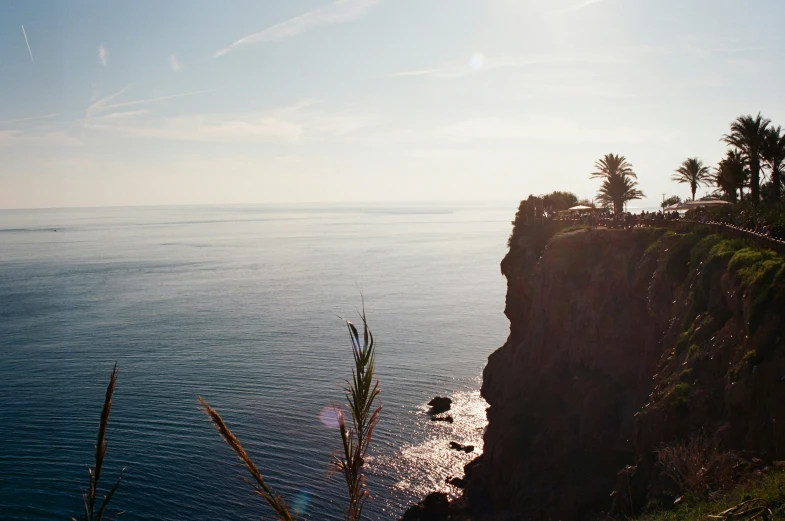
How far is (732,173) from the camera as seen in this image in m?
62.8

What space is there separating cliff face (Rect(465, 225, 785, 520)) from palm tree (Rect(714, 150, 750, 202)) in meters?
19.9

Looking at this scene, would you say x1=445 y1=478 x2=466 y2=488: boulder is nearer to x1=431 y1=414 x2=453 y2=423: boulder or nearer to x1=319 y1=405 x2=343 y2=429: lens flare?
x1=431 y1=414 x2=453 y2=423: boulder

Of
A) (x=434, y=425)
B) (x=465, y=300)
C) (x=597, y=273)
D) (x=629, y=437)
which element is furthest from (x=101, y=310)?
(x=629, y=437)

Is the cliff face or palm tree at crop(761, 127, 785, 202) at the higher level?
palm tree at crop(761, 127, 785, 202)

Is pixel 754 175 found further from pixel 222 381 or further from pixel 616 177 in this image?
pixel 222 381

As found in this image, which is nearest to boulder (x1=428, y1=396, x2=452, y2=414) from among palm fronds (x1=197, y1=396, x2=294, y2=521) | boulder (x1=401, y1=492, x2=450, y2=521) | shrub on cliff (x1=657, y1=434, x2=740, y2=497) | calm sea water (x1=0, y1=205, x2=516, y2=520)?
calm sea water (x1=0, y1=205, x2=516, y2=520)

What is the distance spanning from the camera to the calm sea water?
135ft

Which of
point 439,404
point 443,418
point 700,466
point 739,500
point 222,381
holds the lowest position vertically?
point 443,418

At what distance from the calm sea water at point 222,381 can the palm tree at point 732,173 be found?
96.5 ft

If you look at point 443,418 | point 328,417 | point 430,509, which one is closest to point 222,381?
point 328,417

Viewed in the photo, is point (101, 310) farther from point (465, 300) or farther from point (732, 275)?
point (732, 275)

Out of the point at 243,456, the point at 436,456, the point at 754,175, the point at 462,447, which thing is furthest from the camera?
the point at 754,175

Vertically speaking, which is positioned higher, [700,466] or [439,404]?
[700,466]

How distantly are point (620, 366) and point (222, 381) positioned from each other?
36.0 meters
